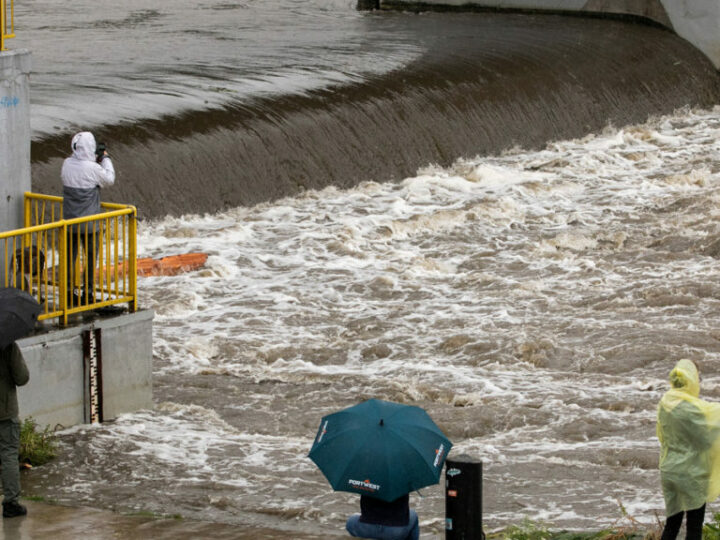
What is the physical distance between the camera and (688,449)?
7.02 meters

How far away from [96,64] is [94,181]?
43.5 ft

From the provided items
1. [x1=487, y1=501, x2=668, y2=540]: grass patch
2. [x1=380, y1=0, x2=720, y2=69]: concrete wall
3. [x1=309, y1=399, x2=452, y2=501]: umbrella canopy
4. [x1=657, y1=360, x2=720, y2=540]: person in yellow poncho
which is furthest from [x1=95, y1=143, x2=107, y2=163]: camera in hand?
[x1=380, y1=0, x2=720, y2=69]: concrete wall

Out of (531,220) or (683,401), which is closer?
(683,401)

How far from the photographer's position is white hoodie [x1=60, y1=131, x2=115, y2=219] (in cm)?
1073

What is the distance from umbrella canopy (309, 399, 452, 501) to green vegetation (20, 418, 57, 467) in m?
3.51

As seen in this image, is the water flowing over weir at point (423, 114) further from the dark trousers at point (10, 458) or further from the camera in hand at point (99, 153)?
the dark trousers at point (10, 458)

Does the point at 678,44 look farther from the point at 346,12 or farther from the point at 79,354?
the point at 79,354

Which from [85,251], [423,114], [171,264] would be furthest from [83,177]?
[423,114]

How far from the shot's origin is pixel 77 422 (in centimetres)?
1061

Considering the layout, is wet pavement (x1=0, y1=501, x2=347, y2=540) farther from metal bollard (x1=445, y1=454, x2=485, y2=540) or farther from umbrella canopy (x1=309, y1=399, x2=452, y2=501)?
umbrella canopy (x1=309, y1=399, x2=452, y2=501)

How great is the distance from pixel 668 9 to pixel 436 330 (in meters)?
17.5

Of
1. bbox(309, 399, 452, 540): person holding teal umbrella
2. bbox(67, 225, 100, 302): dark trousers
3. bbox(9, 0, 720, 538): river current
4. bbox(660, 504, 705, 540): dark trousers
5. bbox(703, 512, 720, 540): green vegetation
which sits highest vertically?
bbox(67, 225, 100, 302): dark trousers

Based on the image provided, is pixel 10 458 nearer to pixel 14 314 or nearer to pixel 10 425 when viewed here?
pixel 10 425

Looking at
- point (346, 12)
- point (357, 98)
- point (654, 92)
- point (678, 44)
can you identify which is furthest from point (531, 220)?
point (346, 12)
